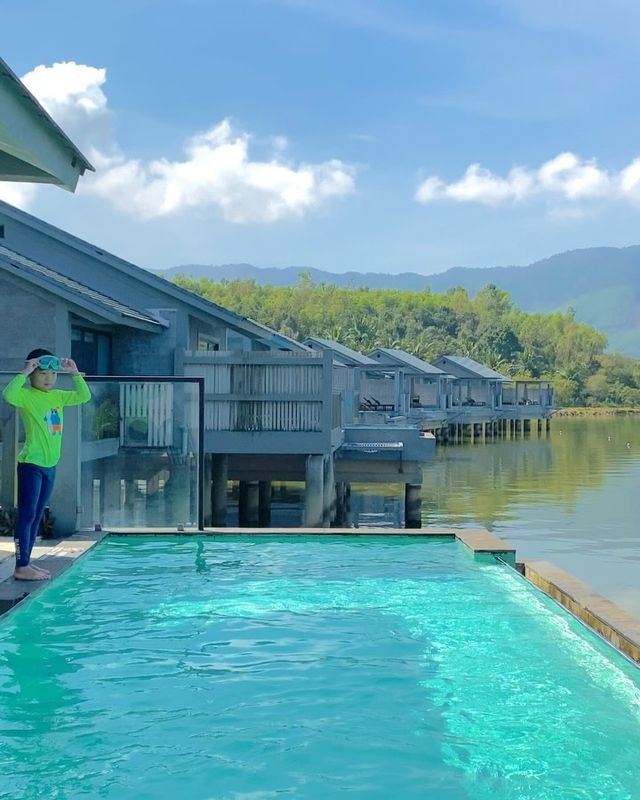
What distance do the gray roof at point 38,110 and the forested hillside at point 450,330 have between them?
11633cm

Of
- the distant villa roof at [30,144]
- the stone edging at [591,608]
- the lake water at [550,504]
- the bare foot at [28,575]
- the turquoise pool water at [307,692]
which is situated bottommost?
the lake water at [550,504]

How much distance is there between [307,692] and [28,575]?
3.75 meters

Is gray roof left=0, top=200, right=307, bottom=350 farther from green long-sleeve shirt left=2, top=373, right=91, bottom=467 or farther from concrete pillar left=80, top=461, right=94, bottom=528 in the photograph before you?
green long-sleeve shirt left=2, top=373, right=91, bottom=467

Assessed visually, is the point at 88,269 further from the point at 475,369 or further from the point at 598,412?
the point at 598,412

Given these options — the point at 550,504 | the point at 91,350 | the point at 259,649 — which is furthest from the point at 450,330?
the point at 259,649

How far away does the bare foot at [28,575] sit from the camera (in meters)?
9.31

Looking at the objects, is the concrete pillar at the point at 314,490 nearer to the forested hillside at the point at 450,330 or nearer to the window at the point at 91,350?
the window at the point at 91,350

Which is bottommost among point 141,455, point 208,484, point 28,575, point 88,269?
point 208,484

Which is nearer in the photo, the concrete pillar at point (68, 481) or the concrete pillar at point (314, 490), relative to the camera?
the concrete pillar at point (68, 481)

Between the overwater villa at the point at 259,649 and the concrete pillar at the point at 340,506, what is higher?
the overwater villa at the point at 259,649

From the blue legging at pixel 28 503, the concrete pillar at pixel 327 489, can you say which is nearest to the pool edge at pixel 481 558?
the blue legging at pixel 28 503

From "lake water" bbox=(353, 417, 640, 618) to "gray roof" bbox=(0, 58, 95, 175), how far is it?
12.7 metres

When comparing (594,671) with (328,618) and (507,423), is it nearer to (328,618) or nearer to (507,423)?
(328,618)

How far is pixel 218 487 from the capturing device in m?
23.3
